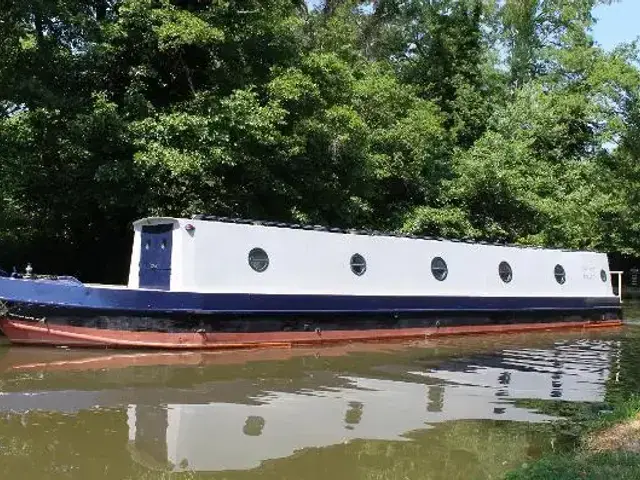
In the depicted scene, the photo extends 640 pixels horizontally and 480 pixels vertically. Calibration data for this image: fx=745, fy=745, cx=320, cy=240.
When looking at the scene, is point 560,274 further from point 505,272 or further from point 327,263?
point 327,263

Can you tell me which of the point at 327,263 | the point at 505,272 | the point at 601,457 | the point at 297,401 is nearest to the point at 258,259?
the point at 327,263

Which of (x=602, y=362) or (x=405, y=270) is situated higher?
(x=405, y=270)

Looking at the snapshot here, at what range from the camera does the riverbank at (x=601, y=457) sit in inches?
213

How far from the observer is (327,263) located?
51.1 feet

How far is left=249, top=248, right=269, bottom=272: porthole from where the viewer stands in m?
14.4

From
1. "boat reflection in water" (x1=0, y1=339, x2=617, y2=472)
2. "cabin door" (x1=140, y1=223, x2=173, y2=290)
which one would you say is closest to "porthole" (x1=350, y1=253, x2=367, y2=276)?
"boat reflection in water" (x1=0, y1=339, x2=617, y2=472)

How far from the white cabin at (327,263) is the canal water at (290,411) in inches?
59.9

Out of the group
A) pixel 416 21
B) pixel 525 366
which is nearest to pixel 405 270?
pixel 525 366

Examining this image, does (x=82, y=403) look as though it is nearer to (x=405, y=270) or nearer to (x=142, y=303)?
(x=142, y=303)

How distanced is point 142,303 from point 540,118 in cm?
2254

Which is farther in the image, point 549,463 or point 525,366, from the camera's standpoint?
point 525,366

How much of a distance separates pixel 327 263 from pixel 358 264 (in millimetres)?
Result: 820

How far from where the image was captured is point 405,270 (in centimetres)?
1689

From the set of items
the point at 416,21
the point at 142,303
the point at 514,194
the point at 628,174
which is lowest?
the point at 142,303
